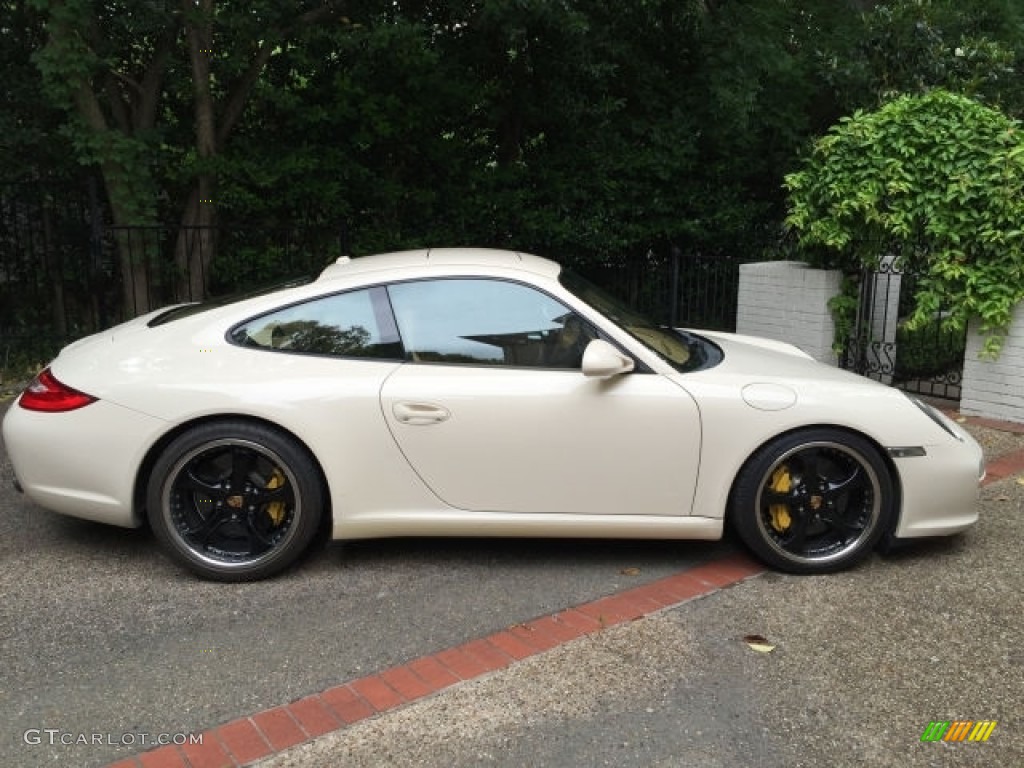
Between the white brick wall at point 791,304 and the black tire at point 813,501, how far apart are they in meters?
3.87

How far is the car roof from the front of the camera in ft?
13.8

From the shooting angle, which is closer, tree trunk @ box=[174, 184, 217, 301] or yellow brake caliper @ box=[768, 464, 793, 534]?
yellow brake caliper @ box=[768, 464, 793, 534]

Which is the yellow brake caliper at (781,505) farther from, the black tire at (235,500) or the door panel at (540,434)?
the black tire at (235,500)

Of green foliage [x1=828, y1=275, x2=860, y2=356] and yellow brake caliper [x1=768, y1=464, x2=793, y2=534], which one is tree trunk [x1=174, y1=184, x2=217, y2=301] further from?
yellow brake caliper [x1=768, y1=464, x2=793, y2=534]

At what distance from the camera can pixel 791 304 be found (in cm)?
795

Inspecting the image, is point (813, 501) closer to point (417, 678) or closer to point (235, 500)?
point (417, 678)

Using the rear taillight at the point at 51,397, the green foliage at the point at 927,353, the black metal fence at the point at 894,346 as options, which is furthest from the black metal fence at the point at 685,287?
the rear taillight at the point at 51,397

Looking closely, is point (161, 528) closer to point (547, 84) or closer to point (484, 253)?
point (484, 253)

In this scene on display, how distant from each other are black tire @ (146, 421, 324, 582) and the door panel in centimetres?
48

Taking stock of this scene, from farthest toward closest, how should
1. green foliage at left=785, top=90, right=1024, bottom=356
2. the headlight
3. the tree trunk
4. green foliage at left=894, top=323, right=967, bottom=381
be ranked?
the tree trunk < green foliage at left=894, top=323, right=967, bottom=381 < green foliage at left=785, top=90, right=1024, bottom=356 < the headlight

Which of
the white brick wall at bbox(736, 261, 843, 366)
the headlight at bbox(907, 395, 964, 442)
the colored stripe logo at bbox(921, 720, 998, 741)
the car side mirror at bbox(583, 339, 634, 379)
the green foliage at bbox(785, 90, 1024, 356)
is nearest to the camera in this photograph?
the colored stripe logo at bbox(921, 720, 998, 741)

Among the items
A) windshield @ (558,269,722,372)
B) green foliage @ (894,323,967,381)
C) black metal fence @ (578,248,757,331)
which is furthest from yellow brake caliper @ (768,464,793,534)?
black metal fence @ (578,248,757,331)

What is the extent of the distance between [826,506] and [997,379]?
3607 millimetres

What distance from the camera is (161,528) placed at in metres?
3.91
